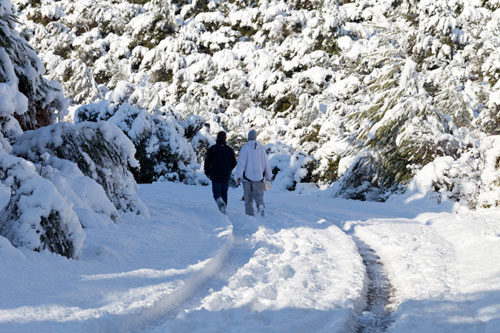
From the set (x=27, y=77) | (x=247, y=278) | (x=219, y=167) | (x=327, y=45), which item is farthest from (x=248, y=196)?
(x=327, y=45)

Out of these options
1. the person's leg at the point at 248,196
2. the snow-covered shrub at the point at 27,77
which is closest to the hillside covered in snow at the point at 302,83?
the person's leg at the point at 248,196

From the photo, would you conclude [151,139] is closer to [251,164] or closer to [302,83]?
[251,164]

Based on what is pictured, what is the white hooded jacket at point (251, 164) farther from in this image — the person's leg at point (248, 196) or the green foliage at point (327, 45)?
the green foliage at point (327, 45)

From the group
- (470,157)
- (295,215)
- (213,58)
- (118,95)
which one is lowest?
(295,215)

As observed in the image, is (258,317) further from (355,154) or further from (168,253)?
(355,154)

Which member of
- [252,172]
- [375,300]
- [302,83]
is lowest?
[375,300]

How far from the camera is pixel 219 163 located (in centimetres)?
939

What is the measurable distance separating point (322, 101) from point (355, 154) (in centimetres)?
941

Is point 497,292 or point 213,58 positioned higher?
point 213,58

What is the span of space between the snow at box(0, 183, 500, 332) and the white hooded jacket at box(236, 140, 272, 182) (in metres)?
1.44

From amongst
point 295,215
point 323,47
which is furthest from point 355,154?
point 323,47

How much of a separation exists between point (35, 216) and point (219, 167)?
192 inches

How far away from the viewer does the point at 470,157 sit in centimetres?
1117

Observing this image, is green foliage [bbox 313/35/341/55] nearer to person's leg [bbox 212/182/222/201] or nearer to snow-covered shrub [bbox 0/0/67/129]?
person's leg [bbox 212/182/222/201]
